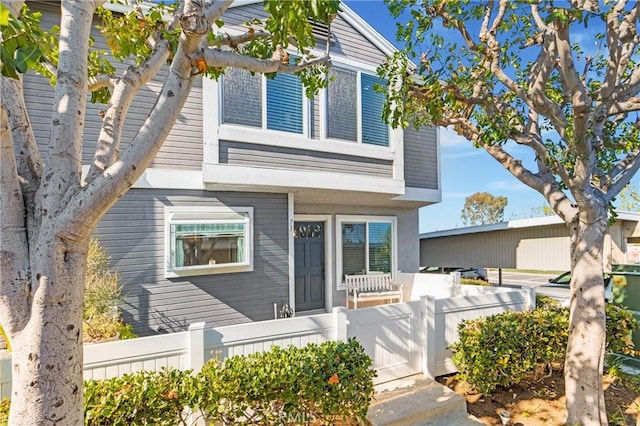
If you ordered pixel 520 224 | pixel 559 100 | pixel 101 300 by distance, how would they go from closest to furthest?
pixel 101 300
pixel 559 100
pixel 520 224

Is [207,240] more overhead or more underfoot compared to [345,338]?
more overhead

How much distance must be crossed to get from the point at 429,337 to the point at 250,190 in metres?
4.15

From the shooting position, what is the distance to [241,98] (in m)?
6.39

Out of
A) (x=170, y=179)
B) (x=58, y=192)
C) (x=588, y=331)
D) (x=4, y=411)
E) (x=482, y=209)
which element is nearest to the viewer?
(x=58, y=192)

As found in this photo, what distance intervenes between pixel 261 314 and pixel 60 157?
5226 mm

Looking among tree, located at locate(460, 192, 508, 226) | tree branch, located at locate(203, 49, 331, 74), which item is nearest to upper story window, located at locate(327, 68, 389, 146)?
tree branch, located at locate(203, 49, 331, 74)

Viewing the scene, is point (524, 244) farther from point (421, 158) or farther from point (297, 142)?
point (297, 142)

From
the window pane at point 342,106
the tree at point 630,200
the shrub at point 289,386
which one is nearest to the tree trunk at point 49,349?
the shrub at point 289,386

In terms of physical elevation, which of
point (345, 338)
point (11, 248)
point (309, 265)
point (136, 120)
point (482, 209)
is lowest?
point (345, 338)

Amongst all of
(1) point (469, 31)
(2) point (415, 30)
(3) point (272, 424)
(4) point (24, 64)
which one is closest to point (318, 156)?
(2) point (415, 30)

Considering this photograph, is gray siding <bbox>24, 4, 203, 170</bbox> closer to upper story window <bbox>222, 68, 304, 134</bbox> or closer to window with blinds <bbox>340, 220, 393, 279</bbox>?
upper story window <bbox>222, 68, 304, 134</bbox>

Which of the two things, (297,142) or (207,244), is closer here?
(207,244)

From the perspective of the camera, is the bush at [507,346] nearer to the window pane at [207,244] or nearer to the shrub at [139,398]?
the shrub at [139,398]

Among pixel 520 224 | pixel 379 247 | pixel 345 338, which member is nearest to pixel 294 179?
pixel 345 338
